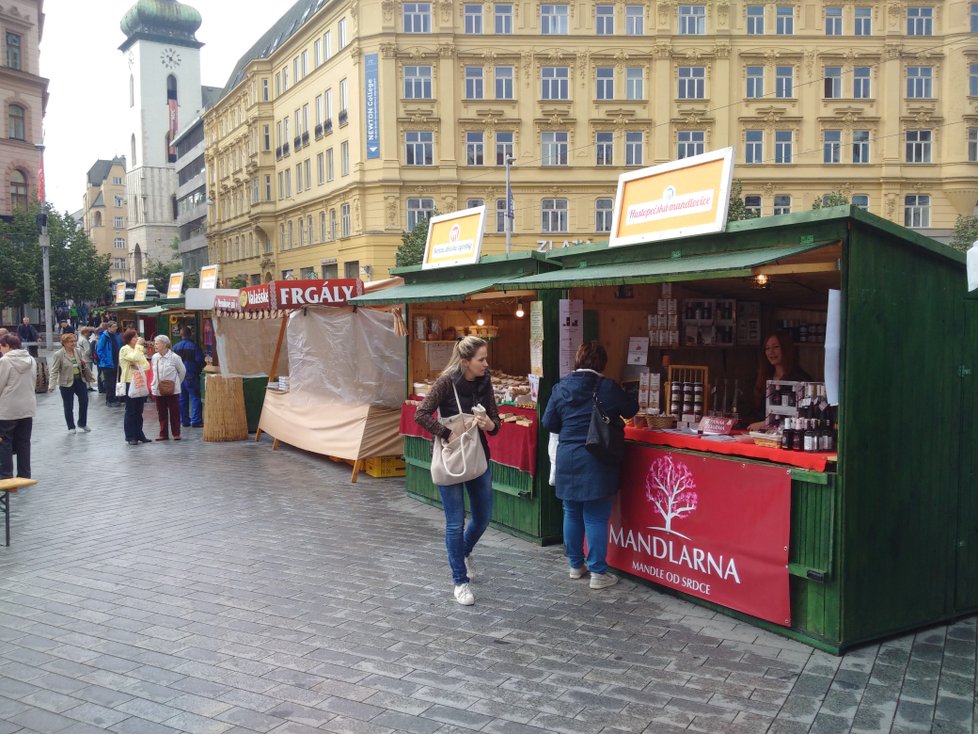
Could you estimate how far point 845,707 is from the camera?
13.3 feet

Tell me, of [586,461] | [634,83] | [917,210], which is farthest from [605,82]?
[586,461]

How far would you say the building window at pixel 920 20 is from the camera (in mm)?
39062

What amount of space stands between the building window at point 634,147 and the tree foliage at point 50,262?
28.9 meters

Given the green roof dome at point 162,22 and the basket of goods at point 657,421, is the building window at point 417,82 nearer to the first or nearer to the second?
the basket of goods at point 657,421

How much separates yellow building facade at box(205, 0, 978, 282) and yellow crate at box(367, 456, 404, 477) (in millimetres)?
29105

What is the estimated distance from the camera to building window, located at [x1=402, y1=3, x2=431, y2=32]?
128 feet

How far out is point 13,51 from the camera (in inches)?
1786

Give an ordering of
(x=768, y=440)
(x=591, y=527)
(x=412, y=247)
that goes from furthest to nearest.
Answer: (x=412, y=247)
(x=591, y=527)
(x=768, y=440)

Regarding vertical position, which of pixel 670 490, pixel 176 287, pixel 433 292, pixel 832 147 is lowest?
pixel 670 490

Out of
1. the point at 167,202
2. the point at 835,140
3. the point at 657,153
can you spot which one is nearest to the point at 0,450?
the point at 657,153

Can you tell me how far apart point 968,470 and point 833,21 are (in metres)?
40.1

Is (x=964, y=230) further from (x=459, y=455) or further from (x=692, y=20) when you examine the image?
(x=459, y=455)

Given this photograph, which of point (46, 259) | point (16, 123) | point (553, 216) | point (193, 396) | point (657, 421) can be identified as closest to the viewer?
point (657, 421)

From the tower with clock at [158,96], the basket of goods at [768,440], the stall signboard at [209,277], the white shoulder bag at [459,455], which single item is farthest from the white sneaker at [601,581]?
the tower with clock at [158,96]
